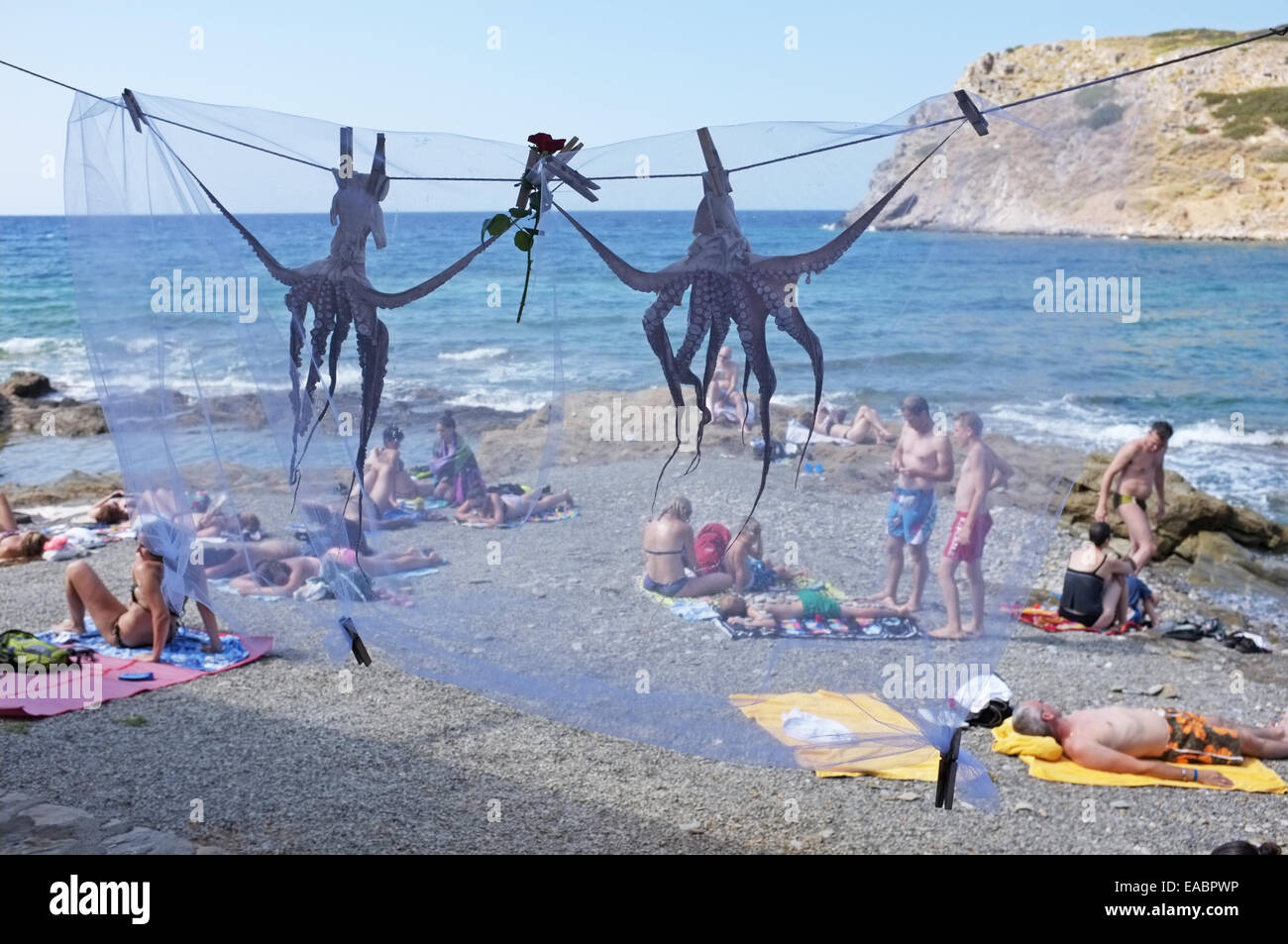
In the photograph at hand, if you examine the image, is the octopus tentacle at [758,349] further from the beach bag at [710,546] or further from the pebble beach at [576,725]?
the beach bag at [710,546]

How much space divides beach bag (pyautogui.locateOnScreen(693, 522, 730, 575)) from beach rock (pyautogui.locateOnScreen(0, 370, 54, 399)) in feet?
61.2

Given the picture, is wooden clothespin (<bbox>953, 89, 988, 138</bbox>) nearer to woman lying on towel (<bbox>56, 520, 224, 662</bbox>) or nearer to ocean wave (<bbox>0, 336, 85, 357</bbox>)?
woman lying on towel (<bbox>56, 520, 224, 662</bbox>)

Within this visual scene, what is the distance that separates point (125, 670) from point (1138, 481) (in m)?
8.51

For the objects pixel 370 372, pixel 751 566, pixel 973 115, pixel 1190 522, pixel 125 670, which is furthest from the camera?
pixel 1190 522

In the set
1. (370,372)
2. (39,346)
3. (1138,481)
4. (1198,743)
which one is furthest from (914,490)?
(39,346)

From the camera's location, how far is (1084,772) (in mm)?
5777

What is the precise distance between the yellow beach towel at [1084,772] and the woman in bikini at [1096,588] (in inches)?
91.4

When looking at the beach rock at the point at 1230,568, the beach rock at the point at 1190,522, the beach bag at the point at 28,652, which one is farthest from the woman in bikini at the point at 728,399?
the beach rock at the point at 1190,522

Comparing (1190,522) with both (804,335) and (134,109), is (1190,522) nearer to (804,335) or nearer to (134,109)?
(804,335)

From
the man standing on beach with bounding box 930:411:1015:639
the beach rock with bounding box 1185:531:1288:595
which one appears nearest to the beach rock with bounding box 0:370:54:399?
the beach rock with bounding box 1185:531:1288:595

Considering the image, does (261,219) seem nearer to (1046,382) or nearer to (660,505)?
(660,505)

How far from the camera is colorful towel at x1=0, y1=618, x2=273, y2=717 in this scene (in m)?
5.98

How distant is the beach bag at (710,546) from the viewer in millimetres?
3834
